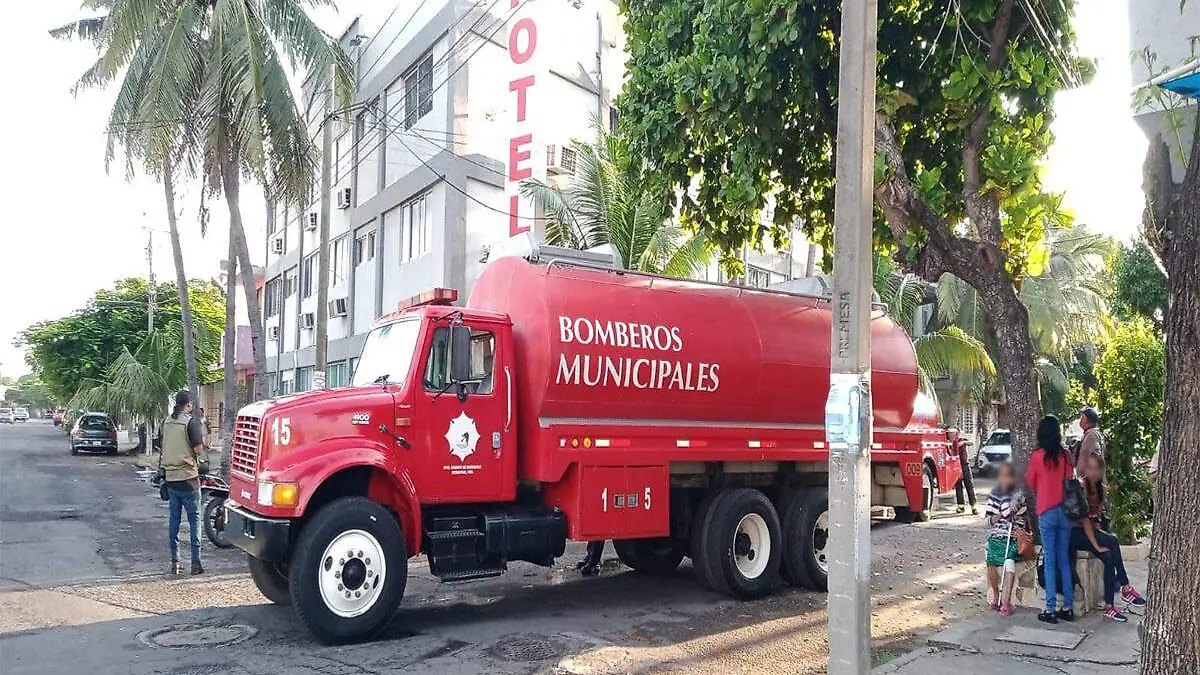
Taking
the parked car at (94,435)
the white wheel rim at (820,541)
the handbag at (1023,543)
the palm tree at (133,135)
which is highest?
the palm tree at (133,135)

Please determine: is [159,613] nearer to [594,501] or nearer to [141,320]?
[594,501]

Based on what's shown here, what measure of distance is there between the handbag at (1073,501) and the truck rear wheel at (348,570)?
5971 mm

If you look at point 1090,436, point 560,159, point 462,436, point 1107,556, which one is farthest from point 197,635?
point 560,159

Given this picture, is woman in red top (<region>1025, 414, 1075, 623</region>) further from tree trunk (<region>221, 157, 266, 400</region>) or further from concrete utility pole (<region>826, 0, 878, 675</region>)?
tree trunk (<region>221, 157, 266, 400</region>)

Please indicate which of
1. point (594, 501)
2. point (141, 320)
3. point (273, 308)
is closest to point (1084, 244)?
point (594, 501)

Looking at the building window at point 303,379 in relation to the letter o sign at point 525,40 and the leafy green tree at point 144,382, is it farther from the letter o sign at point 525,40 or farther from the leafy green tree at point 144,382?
the letter o sign at point 525,40

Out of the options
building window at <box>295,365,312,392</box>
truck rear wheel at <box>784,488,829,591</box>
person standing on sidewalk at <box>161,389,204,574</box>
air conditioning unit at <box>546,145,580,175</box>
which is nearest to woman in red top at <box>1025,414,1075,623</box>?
truck rear wheel at <box>784,488,829,591</box>

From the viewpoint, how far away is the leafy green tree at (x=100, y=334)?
40.8 metres

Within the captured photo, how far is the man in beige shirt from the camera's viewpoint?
401 inches

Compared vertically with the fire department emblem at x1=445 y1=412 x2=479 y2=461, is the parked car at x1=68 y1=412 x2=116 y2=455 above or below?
below

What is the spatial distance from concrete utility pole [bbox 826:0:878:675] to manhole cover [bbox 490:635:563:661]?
2.59 meters

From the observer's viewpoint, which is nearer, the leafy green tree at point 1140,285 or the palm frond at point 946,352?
the palm frond at point 946,352

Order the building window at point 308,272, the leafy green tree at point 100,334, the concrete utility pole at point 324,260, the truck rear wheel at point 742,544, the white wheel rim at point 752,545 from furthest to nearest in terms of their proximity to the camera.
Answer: the leafy green tree at point 100,334, the building window at point 308,272, the concrete utility pole at point 324,260, the white wheel rim at point 752,545, the truck rear wheel at point 742,544

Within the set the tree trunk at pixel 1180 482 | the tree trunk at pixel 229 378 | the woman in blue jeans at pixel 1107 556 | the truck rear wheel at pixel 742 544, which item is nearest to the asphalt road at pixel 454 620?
the truck rear wheel at pixel 742 544
